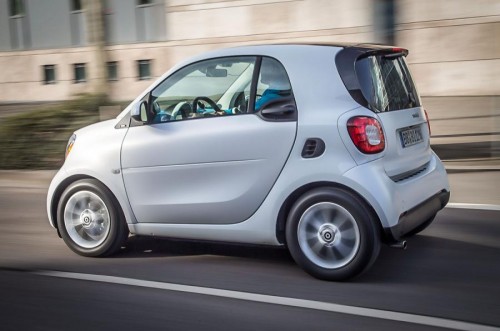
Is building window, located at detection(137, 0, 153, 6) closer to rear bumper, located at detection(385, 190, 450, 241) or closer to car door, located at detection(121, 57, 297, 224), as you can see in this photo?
car door, located at detection(121, 57, 297, 224)

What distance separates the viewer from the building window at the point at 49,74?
27.6 m

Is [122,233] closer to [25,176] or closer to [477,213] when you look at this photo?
[477,213]

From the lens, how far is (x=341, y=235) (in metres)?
5.23

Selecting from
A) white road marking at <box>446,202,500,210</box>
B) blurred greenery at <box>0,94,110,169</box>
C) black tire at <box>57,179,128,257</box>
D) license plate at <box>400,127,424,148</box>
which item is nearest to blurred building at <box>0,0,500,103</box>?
blurred greenery at <box>0,94,110,169</box>

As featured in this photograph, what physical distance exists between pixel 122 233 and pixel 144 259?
0.27m

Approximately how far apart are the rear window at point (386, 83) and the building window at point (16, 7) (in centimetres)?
2472

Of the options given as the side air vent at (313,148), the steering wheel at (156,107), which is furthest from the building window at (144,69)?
the side air vent at (313,148)

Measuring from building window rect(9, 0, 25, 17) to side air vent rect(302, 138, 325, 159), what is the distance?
25165mm

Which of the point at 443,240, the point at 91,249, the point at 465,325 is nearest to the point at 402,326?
the point at 465,325

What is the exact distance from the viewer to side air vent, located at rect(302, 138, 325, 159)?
520 centimetres

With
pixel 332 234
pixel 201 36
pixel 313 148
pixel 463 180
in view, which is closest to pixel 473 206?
pixel 463 180

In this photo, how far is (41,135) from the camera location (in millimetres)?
10836

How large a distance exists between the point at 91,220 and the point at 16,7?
24280mm

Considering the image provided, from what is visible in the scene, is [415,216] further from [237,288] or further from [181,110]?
[181,110]
